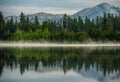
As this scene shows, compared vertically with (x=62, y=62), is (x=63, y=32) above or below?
below

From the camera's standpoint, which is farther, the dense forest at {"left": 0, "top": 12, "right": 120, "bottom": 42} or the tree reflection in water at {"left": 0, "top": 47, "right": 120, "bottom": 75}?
the dense forest at {"left": 0, "top": 12, "right": 120, "bottom": 42}

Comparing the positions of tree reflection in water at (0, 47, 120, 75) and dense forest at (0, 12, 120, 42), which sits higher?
tree reflection in water at (0, 47, 120, 75)

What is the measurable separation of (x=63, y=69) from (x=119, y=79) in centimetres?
381

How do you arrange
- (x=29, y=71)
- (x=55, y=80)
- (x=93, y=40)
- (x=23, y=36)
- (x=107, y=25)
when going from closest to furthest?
1. (x=55, y=80)
2. (x=29, y=71)
3. (x=93, y=40)
4. (x=23, y=36)
5. (x=107, y=25)

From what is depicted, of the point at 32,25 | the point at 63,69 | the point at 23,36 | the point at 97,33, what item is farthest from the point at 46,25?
the point at 63,69

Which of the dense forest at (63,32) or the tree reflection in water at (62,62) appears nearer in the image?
the tree reflection in water at (62,62)

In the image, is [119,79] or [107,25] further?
[107,25]

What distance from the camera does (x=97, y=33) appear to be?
6588 centimetres

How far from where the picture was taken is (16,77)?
45.8ft

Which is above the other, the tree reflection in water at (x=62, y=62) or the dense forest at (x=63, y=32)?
the tree reflection in water at (x=62, y=62)

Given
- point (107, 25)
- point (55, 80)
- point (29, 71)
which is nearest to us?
point (55, 80)

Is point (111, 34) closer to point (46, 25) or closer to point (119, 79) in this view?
point (46, 25)

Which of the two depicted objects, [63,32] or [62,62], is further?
[63,32]

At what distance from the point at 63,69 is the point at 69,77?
2543mm
